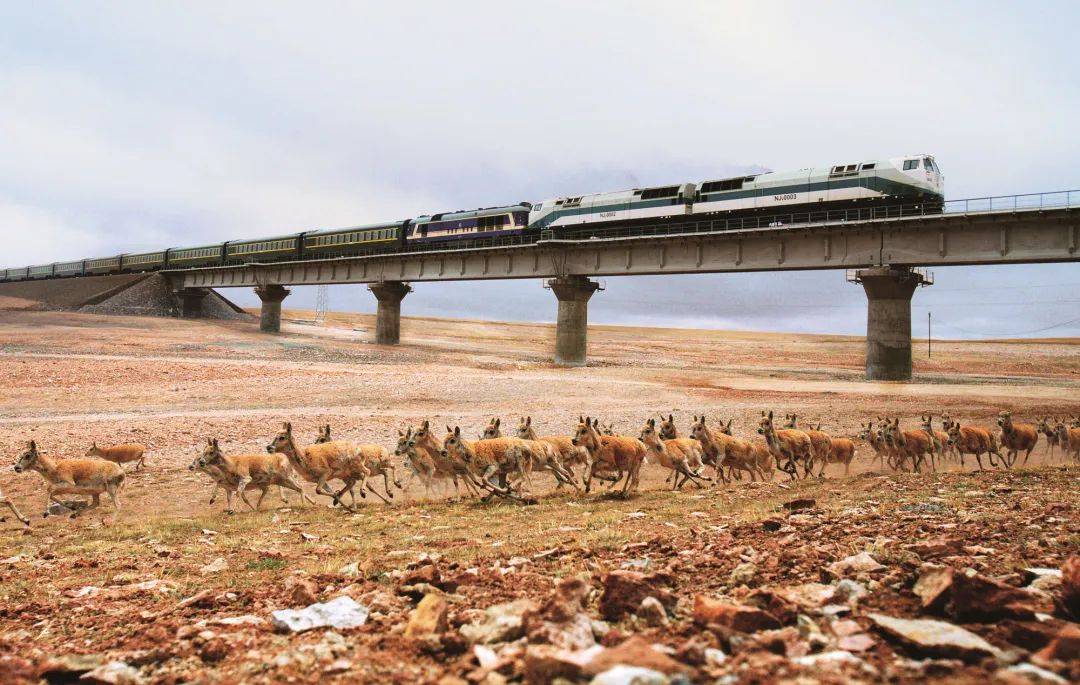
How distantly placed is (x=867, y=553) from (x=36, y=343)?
49.5 m

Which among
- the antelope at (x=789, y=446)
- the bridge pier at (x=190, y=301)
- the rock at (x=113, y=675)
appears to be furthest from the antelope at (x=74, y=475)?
the bridge pier at (x=190, y=301)

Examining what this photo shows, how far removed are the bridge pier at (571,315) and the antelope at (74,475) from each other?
127 feet

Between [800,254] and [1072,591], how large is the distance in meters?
39.2

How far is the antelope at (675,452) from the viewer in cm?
1296

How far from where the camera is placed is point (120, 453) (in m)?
14.9

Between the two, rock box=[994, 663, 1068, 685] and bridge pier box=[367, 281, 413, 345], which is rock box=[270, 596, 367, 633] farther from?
bridge pier box=[367, 281, 413, 345]

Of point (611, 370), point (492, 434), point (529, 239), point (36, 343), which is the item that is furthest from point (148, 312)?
point (492, 434)

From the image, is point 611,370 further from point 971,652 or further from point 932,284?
point 971,652

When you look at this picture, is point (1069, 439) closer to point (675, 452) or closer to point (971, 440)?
point (971, 440)

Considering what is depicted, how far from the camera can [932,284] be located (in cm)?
3791

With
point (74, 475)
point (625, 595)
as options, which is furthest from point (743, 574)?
point (74, 475)

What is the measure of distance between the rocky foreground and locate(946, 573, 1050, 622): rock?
2 cm

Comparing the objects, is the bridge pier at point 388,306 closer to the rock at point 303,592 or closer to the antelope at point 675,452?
the antelope at point 675,452

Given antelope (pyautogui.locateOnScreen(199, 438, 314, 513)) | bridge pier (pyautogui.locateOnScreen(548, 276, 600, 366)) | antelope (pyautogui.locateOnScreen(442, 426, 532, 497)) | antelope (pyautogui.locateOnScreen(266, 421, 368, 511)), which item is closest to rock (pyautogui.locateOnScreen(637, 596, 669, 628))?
antelope (pyautogui.locateOnScreen(442, 426, 532, 497))
